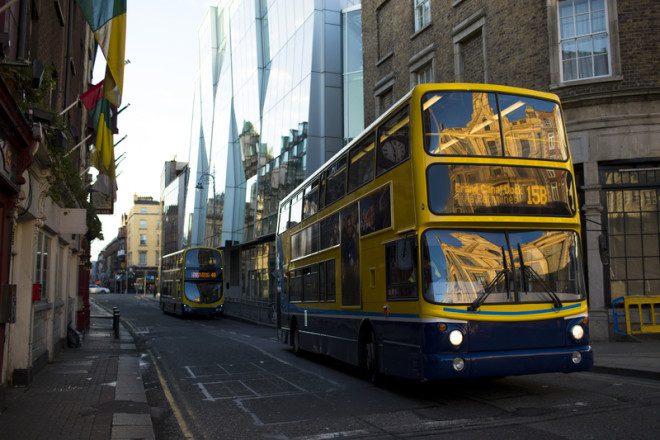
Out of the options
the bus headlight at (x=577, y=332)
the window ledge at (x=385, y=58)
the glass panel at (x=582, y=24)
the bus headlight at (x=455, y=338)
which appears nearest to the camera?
the bus headlight at (x=455, y=338)

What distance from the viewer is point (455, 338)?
7941mm

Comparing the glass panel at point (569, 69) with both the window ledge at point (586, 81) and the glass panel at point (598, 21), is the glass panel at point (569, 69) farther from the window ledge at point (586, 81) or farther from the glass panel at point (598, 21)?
the glass panel at point (598, 21)

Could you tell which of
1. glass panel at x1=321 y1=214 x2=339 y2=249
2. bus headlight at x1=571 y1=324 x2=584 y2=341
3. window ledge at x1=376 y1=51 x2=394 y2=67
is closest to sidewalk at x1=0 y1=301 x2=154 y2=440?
glass panel at x1=321 y1=214 x2=339 y2=249

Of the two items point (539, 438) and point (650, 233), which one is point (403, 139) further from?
point (650, 233)

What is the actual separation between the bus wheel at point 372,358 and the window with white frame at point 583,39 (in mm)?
9903

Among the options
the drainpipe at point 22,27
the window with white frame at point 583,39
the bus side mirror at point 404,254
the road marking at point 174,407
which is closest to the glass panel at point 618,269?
the window with white frame at point 583,39

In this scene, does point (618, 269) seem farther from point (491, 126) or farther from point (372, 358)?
point (491, 126)

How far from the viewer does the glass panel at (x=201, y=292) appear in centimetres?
3403

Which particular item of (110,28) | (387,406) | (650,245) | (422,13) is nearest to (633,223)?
(650,245)

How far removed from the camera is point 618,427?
21.8 ft

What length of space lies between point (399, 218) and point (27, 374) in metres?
6.44

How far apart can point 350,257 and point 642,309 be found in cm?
849

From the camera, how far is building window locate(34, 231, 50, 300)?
12.0 meters

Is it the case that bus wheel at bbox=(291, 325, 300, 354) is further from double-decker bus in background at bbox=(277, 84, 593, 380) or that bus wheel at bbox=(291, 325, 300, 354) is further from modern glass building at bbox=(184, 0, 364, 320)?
modern glass building at bbox=(184, 0, 364, 320)
